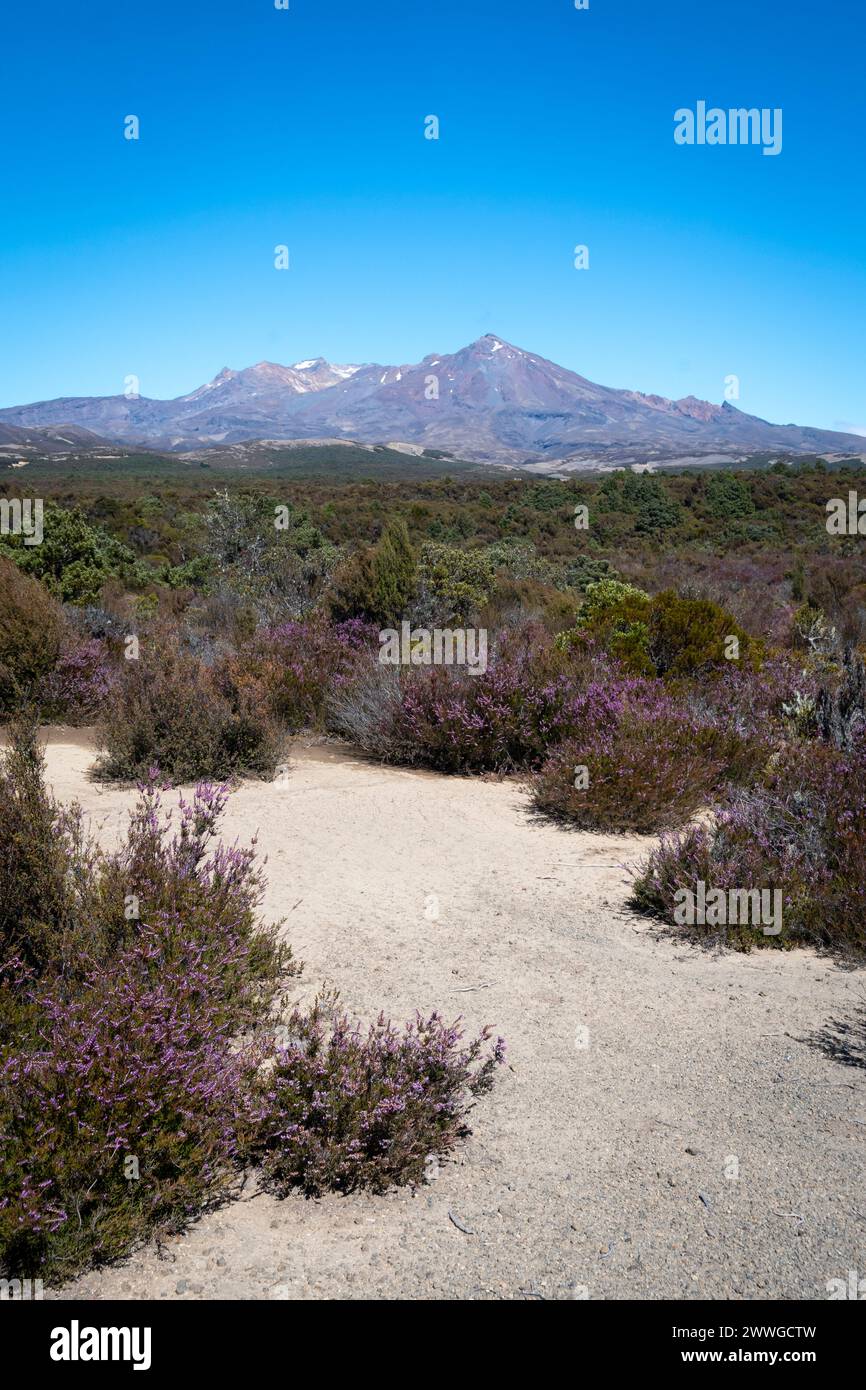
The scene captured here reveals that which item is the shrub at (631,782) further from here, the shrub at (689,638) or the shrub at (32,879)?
the shrub at (32,879)

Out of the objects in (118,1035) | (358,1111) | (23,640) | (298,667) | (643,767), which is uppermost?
(23,640)

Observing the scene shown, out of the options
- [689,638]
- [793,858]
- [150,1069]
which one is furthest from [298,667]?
[150,1069]

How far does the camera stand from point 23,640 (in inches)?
360

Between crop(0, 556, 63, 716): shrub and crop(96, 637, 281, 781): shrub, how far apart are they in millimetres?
1645

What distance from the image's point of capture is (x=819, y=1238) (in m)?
2.53

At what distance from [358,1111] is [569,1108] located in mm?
838

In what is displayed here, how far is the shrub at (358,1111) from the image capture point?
2.78 meters

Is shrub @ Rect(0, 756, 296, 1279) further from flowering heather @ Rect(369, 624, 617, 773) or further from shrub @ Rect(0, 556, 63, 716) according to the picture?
shrub @ Rect(0, 556, 63, 716)

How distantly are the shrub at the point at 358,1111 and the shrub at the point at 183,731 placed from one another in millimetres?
4672

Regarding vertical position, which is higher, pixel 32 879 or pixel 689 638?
pixel 689 638

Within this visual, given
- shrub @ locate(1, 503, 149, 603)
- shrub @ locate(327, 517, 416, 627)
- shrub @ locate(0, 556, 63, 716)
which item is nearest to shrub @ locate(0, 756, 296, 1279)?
shrub @ locate(0, 556, 63, 716)

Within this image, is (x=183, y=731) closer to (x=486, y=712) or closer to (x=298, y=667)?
(x=298, y=667)

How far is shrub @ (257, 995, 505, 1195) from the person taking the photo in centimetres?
278
